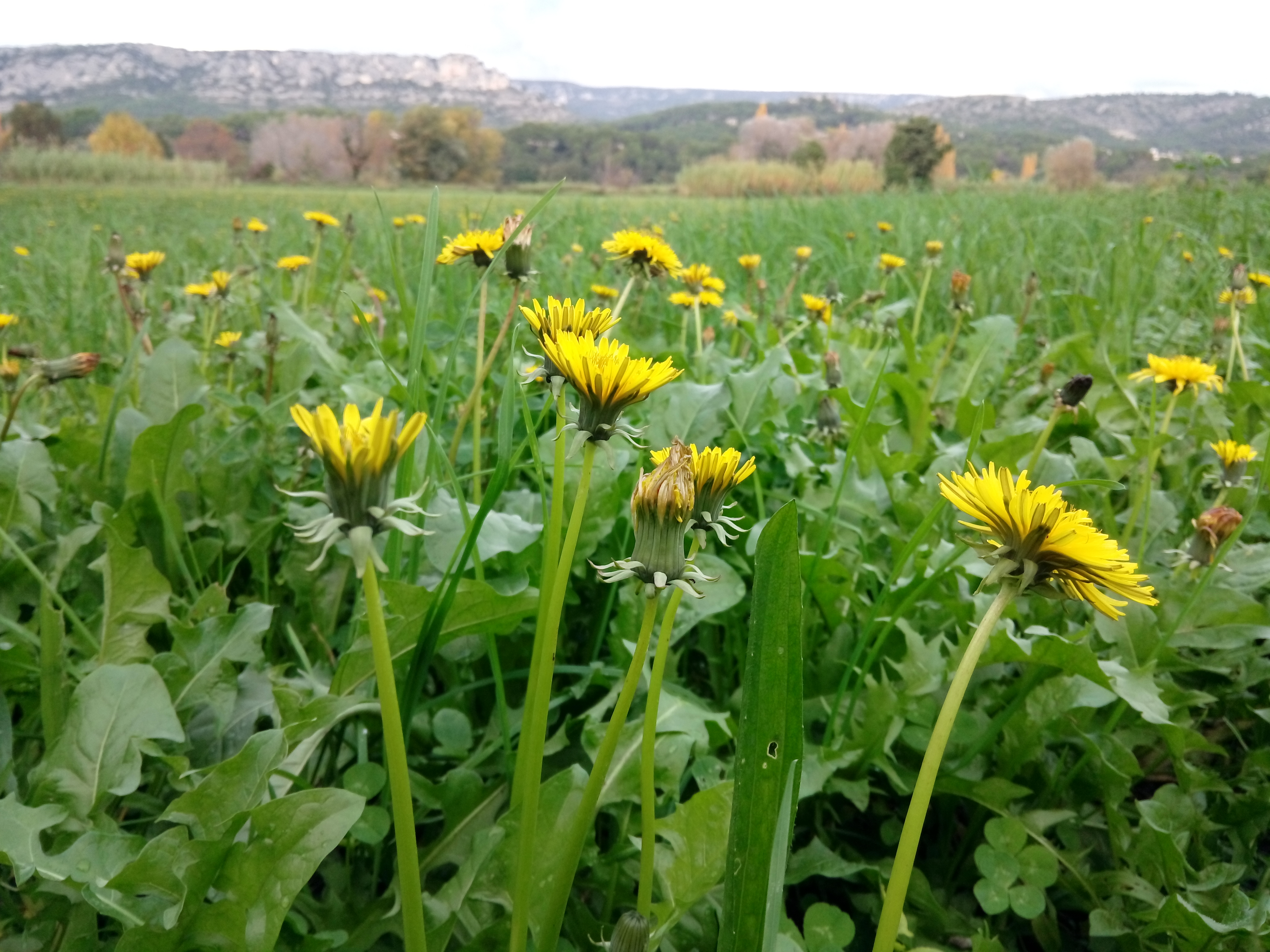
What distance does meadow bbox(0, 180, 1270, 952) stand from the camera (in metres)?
0.51

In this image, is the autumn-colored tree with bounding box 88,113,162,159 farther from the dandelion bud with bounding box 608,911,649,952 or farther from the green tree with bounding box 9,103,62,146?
the dandelion bud with bounding box 608,911,649,952

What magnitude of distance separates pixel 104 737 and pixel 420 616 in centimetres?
28

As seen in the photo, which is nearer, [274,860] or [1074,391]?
[274,860]

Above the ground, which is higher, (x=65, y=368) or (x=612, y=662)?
(x=65, y=368)

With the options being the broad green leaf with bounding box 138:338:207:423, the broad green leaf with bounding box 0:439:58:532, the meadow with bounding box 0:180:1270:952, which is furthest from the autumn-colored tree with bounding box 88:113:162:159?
the meadow with bounding box 0:180:1270:952

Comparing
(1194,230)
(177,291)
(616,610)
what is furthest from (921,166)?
(616,610)

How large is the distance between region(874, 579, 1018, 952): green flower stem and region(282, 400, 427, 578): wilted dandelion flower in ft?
1.04

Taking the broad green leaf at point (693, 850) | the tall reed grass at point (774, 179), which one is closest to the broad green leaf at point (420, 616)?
the broad green leaf at point (693, 850)

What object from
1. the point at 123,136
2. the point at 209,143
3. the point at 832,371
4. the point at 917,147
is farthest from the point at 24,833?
the point at 209,143

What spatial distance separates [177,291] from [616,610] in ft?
6.59

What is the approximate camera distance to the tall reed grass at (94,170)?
32.8ft

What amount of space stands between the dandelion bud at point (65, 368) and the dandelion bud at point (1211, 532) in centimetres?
150

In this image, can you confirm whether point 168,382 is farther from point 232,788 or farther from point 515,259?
point 232,788

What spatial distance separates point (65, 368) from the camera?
1119mm
